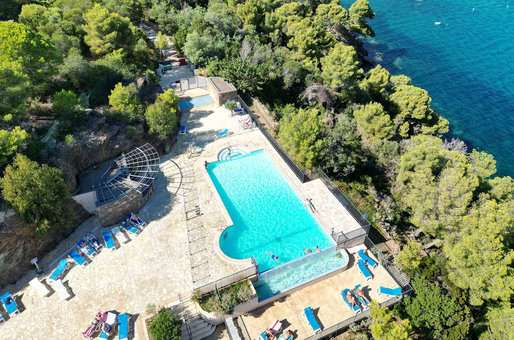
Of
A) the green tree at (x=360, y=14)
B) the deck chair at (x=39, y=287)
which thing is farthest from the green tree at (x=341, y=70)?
the deck chair at (x=39, y=287)

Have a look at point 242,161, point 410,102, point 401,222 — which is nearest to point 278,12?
point 410,102

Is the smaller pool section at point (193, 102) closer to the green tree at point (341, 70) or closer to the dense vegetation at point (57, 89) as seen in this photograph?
the dense vegetation at point (57, 89)

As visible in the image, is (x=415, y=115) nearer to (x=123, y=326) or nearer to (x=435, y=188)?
(x=435, y=188)

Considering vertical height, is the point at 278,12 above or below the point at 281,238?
above

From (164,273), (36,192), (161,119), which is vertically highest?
(161,119)

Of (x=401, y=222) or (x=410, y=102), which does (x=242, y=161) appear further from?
(x=410, y=102)

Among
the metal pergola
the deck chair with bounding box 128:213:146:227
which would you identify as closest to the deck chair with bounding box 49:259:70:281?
the metal pergola

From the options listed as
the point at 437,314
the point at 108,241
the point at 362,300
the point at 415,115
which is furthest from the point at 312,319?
the point at 415,115
